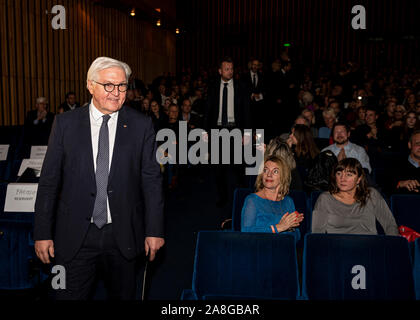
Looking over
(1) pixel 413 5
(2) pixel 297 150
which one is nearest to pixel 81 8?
(2) pixel 297 150

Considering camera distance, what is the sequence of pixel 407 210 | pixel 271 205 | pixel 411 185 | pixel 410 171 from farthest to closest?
pixel 410 171, pixel 411 185, pixel 407 210, pixel 271 205

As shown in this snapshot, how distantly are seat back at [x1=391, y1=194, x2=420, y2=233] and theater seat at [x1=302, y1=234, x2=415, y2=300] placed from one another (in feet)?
3.24

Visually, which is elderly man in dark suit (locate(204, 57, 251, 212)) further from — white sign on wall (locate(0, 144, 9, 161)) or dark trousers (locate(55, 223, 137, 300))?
dark trousers (locate(55, 223, 137, 300))

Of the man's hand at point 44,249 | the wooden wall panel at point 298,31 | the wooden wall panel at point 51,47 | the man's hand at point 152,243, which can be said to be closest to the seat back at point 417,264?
the man's hand at point 152,243

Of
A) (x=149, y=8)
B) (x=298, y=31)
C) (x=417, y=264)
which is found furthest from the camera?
(x=298, y=31)

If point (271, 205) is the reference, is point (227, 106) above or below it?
above

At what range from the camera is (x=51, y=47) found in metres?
8.87

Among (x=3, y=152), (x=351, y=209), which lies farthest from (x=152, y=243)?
(x=3, y=152)

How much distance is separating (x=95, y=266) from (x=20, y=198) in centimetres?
130

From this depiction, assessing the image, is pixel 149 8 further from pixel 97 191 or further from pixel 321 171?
pixel 97 191

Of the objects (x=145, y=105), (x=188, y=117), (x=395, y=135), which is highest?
(x=145, y=105)

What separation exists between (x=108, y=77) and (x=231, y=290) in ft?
4.09

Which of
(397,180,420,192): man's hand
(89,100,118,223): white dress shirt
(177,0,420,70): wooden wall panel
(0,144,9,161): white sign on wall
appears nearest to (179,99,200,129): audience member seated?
(0,144,9,161): white sign on wall
